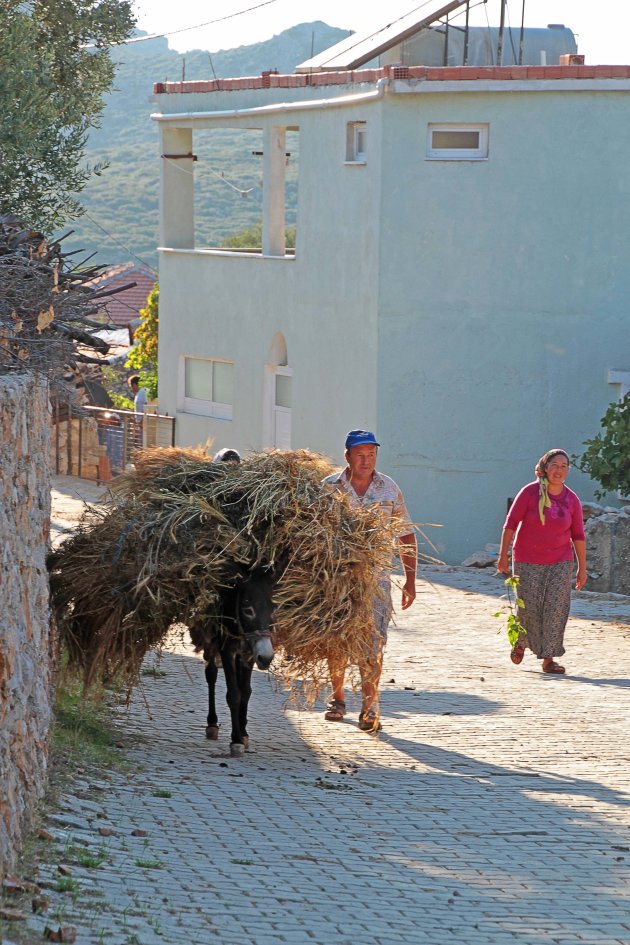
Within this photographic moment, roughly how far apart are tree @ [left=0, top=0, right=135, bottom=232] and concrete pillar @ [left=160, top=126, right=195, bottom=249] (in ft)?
39.7

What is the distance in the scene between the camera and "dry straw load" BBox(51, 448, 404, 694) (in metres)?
7.85

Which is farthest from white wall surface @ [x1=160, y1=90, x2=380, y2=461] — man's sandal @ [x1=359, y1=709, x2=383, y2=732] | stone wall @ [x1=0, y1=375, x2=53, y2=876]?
stone wall @ [x1=0, y1=375, x2=53, y2=876]

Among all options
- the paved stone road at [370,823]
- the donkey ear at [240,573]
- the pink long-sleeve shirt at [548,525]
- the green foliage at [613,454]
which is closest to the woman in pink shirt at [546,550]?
the pink long-sleeve shirt at [548,525]

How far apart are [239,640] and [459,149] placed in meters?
12.8

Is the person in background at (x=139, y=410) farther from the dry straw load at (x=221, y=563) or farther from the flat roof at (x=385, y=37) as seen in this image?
the dry straw load at (x=221, y=563)

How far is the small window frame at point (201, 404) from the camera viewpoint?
83.4 feet

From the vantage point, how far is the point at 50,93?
1237 centimetres

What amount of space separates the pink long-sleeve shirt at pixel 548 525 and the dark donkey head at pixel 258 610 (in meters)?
3.96

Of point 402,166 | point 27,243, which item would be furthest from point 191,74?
point 27,243

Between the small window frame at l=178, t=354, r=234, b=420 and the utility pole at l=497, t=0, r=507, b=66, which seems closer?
the utility pole at l=497, t=0, r=507, b=66

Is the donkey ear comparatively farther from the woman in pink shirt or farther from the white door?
the white door

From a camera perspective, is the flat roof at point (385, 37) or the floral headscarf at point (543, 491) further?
Result: the flat roof at point (385, 37)

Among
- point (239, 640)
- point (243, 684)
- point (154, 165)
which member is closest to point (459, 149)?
point (243, 684)

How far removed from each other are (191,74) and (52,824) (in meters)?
164
